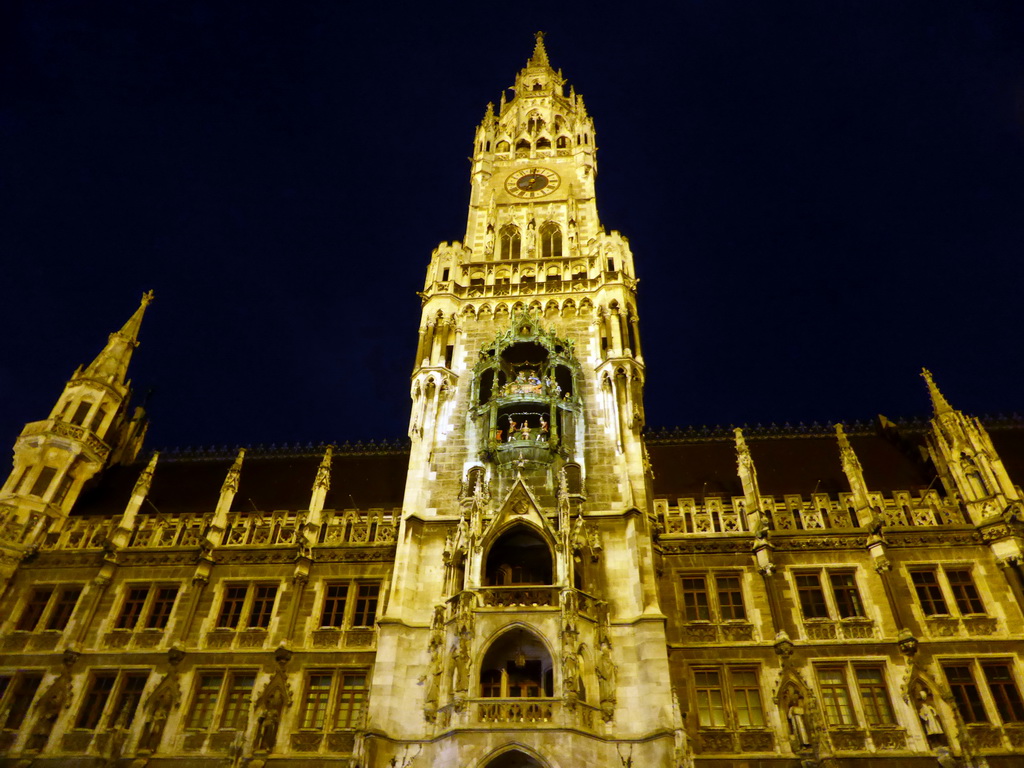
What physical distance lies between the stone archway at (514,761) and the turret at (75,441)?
20.5 metres

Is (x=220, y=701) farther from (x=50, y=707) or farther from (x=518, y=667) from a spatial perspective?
(x=518, y=667)

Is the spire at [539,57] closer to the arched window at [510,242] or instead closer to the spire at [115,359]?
the arched window at [510,242]

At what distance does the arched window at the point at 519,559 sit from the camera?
2545cm

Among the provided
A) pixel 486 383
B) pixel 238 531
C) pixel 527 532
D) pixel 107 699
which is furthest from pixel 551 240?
pixel 107 699

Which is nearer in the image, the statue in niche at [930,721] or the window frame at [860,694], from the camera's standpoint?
the statue in niche at [930,721]

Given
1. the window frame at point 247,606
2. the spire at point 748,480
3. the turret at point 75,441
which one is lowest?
the window frame at point 247,606

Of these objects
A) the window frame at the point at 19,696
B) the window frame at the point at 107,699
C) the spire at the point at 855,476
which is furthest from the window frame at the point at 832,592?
the window frame at the point at 19,696

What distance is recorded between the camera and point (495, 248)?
37625 millimetres

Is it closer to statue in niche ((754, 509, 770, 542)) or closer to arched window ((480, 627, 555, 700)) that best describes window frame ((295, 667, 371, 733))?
arched window ((480, 627, 555, 700))

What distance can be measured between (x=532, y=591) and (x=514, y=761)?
4.65 metres

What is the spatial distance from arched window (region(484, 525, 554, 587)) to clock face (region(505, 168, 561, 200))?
20.5 metres

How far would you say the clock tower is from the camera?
21.6 meters

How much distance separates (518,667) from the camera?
930 inches

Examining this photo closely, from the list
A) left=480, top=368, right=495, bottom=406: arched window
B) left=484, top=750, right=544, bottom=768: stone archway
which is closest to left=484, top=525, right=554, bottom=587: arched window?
left=484, top=750, right=544, bottom=768: stone archway
